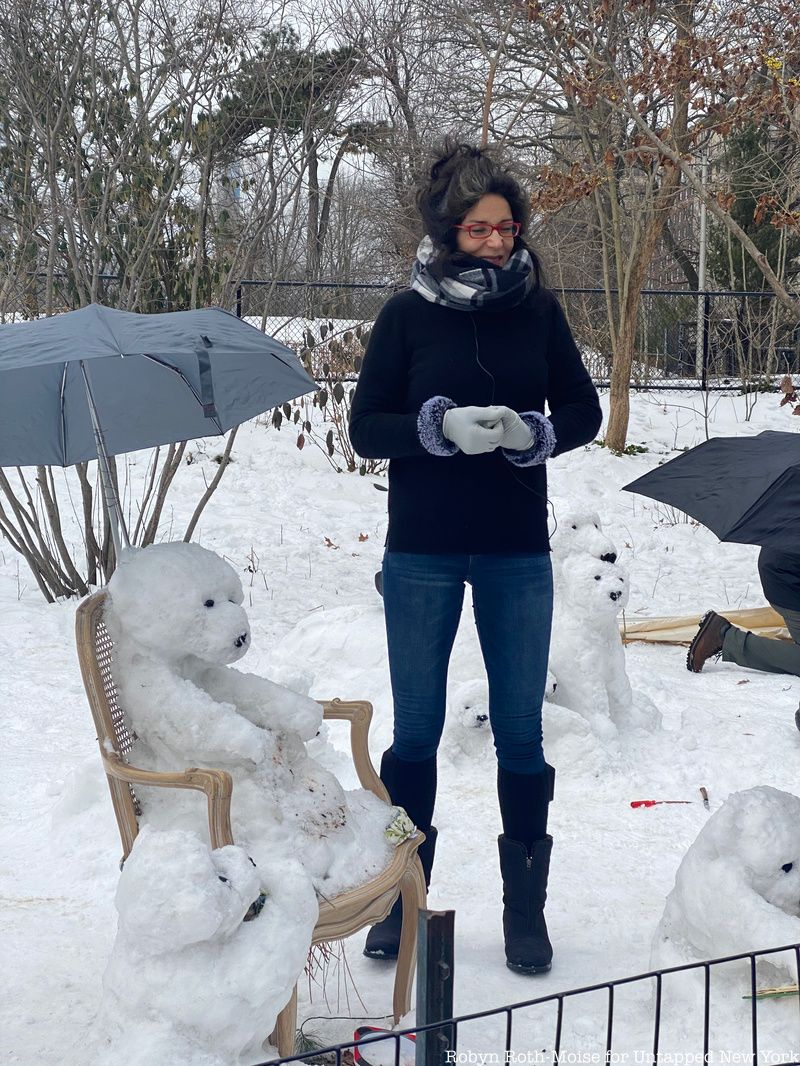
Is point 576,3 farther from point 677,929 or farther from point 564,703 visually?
point 677,929

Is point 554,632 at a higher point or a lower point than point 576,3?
lower

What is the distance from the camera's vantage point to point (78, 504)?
25.6 ft

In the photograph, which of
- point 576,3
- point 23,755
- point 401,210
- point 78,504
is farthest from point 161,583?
point 401,210

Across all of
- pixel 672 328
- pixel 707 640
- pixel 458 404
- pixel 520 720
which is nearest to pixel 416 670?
pixel 520 720

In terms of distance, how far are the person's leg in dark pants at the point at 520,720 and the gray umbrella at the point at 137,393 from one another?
2.18 ft

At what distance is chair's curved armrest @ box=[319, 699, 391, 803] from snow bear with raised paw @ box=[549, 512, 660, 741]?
1.60 m

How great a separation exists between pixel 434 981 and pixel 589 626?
8.59 ft

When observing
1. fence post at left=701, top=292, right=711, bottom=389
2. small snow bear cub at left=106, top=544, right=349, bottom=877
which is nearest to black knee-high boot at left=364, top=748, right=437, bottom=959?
small snow bear cub at left=106, top=544, right=349, bottom=877

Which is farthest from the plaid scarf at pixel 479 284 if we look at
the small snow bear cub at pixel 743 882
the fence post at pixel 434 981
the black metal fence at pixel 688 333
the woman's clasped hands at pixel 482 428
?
the black metal fence at pixel 688 333

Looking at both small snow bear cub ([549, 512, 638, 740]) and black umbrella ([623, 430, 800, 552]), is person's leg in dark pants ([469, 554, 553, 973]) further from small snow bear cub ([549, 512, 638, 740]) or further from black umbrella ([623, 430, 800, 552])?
small snow bear cub ([549, 512, 638, 740])

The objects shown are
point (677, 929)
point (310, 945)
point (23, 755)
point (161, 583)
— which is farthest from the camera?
point (23, 755)

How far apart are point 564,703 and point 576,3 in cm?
557

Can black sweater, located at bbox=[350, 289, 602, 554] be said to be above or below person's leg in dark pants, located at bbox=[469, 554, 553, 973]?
above

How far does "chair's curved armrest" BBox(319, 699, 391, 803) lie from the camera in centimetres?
266
